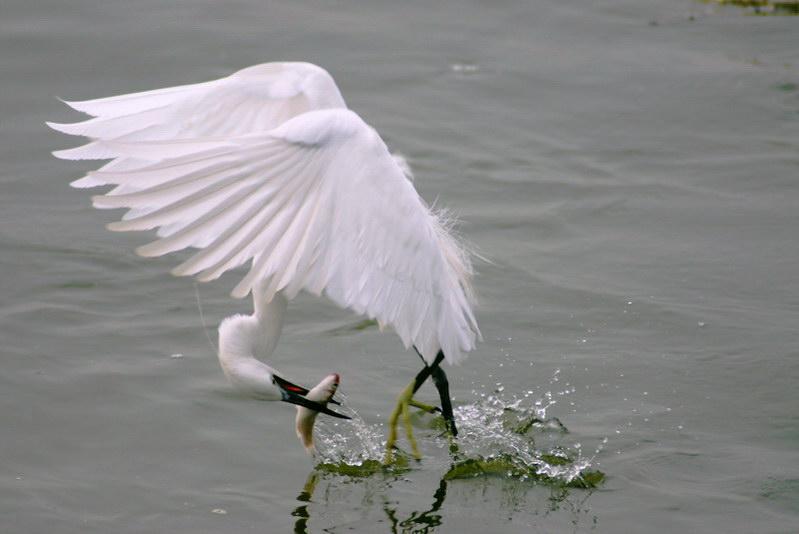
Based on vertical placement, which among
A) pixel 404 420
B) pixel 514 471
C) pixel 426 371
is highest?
pixel 426 371

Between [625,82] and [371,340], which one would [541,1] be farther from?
[371,340]

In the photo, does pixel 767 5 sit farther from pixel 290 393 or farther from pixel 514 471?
pixel 290 393

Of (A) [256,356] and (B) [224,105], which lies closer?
(A) [256,356]

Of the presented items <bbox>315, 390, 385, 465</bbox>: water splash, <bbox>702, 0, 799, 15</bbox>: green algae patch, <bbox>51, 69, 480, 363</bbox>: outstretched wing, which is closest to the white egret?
<bbox>51, 69, 480, 363</bbox>: outstretched wing

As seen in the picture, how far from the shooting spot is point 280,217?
378cm

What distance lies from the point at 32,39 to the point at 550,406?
580 cm

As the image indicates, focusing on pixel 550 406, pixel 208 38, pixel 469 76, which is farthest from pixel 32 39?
pixel 550 406

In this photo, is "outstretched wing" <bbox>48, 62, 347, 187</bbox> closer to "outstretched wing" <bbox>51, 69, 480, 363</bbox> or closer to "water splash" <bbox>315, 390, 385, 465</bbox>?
"outstretched wing" <bbox>51, 69, 480, 363</bbox>

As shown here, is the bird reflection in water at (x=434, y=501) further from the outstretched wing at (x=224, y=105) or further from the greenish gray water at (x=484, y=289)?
the outstretched wing at (x=224, y=105)

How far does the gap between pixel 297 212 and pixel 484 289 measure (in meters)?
2.56

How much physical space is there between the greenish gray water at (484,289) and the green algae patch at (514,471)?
0.06 m

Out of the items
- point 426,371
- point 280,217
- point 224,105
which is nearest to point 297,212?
point 280,217

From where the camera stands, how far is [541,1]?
10.5 metres

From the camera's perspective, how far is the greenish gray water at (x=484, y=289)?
4488mm
